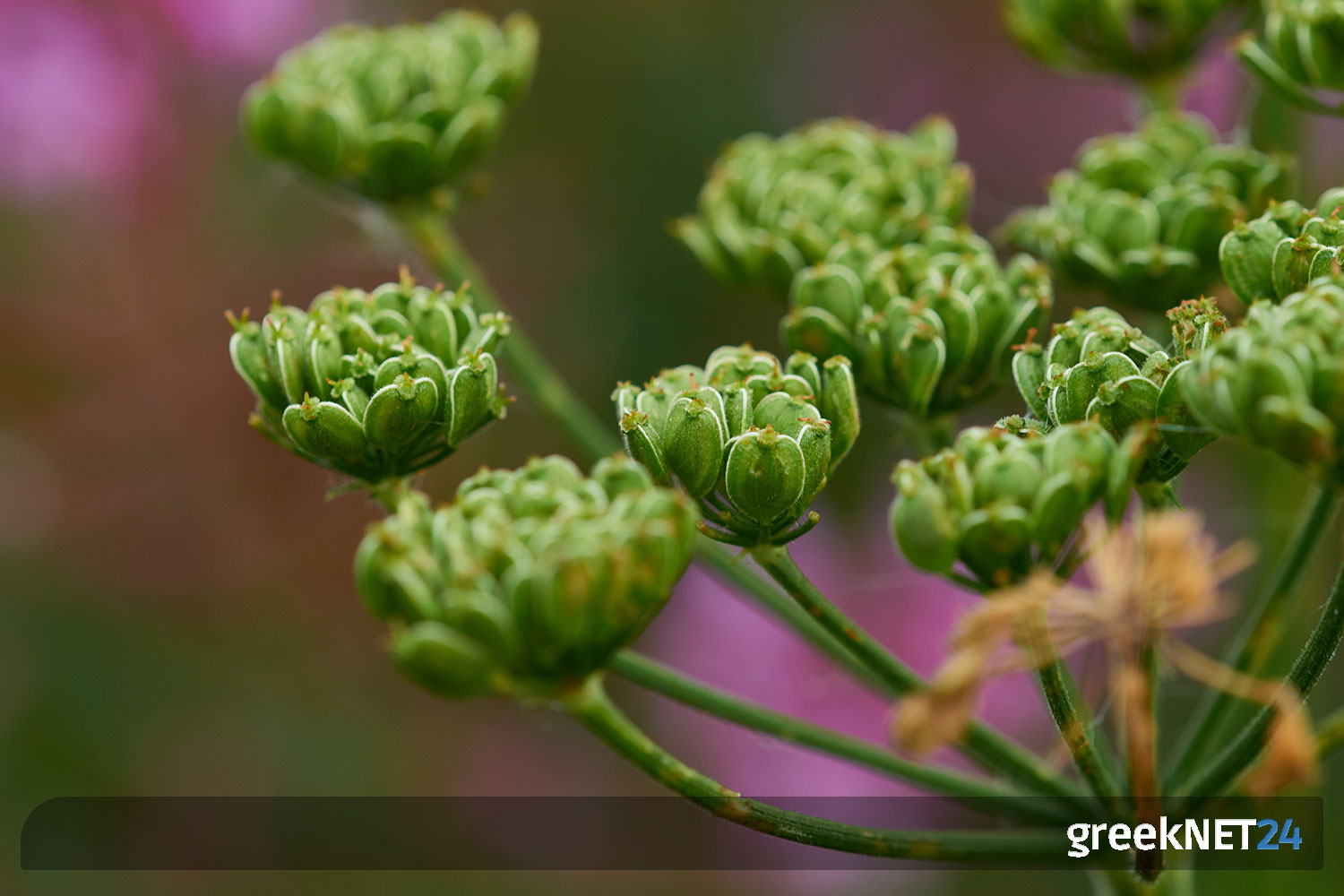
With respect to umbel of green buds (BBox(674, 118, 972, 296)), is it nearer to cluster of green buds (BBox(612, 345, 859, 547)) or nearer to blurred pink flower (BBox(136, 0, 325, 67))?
cluster of green buds (BBox(612, 345, 859, 547))

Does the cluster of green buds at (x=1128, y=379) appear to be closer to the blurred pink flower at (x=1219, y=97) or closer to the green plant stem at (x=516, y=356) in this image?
the green plant stem at (x=516, y=356)

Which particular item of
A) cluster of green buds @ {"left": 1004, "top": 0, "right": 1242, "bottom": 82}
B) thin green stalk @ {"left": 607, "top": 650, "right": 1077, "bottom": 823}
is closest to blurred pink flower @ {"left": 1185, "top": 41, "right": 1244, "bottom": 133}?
cluster of green buds @ {"left": 1004, "top": 0, "right": 1242, "bottom": 82}

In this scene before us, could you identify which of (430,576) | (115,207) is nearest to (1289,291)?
(430,576)

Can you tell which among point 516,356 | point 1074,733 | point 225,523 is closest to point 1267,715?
point 1074,733

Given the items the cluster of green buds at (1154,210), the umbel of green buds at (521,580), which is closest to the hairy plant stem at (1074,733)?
the umbel of green buds at (521,580)

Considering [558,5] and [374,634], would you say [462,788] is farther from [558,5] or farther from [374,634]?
[558,5]

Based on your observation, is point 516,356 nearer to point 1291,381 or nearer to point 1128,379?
point 1128,379
